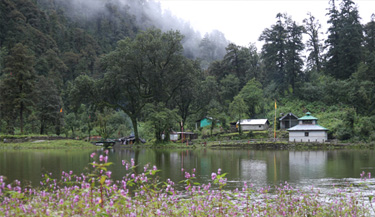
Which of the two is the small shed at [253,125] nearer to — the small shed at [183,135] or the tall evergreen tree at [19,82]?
the small shed at [183,135]

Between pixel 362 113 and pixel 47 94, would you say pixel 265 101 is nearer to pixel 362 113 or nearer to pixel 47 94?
pixel 362 113

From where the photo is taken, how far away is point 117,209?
6.00 m

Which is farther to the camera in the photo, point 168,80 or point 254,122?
point 254,122

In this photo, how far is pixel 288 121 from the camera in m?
66.4

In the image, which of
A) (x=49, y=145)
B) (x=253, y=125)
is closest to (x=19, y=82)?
(x=49, y=145)

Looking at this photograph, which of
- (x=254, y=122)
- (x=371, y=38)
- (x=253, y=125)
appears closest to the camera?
(x=253, y=125)

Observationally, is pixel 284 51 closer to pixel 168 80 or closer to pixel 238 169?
pixel 168 80

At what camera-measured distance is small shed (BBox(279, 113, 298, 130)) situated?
65556 millimetres

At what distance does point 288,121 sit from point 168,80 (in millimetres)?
25499

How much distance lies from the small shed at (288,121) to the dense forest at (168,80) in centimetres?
349

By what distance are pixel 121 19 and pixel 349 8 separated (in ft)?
324

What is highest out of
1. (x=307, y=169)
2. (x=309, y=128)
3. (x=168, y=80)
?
(x=168, y=80)

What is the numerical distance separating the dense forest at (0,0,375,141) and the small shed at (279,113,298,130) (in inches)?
137

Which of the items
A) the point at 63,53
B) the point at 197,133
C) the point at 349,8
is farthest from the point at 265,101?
the point at 63,53
